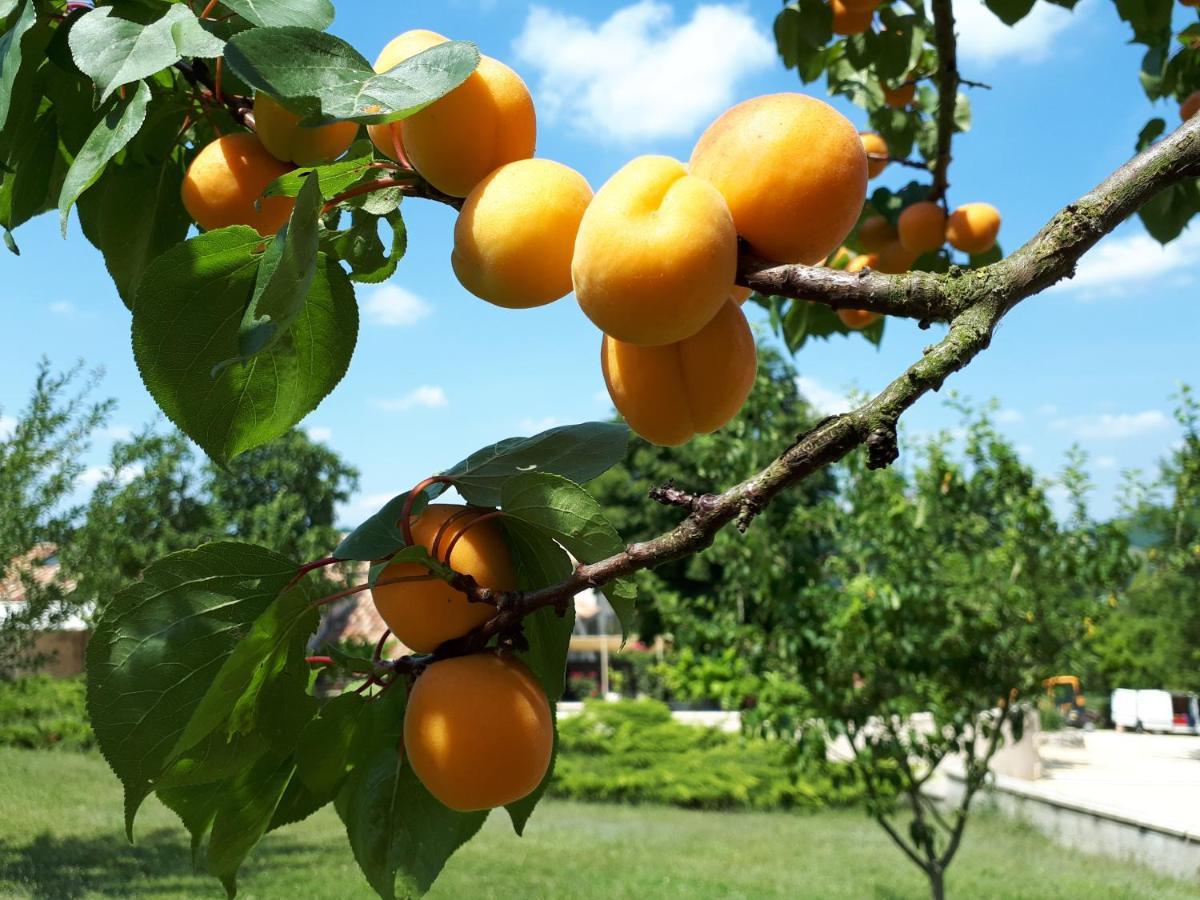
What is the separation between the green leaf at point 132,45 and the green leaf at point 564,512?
0.33m

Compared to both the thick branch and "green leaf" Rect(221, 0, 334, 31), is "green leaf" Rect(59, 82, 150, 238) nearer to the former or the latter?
"green leaf" Rect(221, 0, 334, 31)

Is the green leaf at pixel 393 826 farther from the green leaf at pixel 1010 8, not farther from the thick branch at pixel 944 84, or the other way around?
the green leaf at pixel 1010 8

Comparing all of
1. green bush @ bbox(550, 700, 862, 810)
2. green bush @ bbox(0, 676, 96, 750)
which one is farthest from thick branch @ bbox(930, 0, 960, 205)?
green bush @ bbox(0, 676, 96, 750)

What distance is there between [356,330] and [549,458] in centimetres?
17

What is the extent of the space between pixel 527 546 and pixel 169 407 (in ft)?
0.92

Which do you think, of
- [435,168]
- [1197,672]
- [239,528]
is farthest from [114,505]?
[1197,672]

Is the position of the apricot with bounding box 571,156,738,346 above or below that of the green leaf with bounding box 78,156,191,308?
below

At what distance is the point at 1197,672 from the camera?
14164 millimetres

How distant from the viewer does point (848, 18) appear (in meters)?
2.52

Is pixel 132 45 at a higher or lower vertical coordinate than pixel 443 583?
higher

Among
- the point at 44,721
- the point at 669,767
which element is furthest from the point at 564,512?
the point at 44,721

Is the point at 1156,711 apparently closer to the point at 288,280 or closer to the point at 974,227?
the point at 974,227

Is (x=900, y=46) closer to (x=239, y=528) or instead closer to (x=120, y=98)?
(x=120, y=98)

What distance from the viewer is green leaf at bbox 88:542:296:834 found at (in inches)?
26.9
